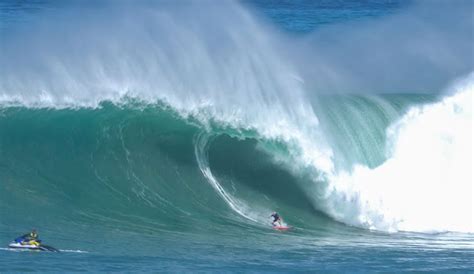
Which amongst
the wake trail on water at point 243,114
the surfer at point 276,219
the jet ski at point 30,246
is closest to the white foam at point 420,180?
the wake trail on water at point 243,114

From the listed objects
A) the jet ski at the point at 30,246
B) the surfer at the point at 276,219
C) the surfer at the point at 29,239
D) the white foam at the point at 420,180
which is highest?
the white foam at the point at 420,180

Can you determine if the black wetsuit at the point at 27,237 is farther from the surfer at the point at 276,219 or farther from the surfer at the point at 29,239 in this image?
the surfer at the point at 276,219

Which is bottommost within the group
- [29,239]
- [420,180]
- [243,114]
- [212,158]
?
[29,239]

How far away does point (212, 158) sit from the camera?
888 inches

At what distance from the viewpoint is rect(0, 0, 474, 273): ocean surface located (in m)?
18.2

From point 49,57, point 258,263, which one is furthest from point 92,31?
point 258,263

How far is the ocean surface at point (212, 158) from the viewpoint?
1816 cm

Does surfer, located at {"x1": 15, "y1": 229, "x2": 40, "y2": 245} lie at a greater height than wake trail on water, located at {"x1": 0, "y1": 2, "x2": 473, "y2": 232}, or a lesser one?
lesser

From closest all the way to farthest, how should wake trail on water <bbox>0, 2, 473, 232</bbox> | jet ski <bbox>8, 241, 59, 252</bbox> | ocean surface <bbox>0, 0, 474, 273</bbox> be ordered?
1. jet ski <bbox>8, 241, 59, 252</bbox>
2. ocean surface <bbox>0, 0, 474, 273</bbox>
3. wake trail on water <bbox>0, 2, 473, 232</bbox>

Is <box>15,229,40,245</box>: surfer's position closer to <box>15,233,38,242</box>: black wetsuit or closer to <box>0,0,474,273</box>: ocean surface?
<box>15,233,38,242</box>: black wetsuit

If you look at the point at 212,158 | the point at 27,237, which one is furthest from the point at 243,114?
the point at 27,237

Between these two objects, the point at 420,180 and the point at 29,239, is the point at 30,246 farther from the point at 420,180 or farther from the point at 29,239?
the point at 420,180

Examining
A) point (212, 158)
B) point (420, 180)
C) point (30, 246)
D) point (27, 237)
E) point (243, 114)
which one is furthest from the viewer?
point (420, 180)

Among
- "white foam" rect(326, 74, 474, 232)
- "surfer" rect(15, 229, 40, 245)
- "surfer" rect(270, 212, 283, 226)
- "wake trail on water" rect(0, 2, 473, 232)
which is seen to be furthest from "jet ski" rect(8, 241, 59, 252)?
"white foam" rect(326, 74, 474, 232)
